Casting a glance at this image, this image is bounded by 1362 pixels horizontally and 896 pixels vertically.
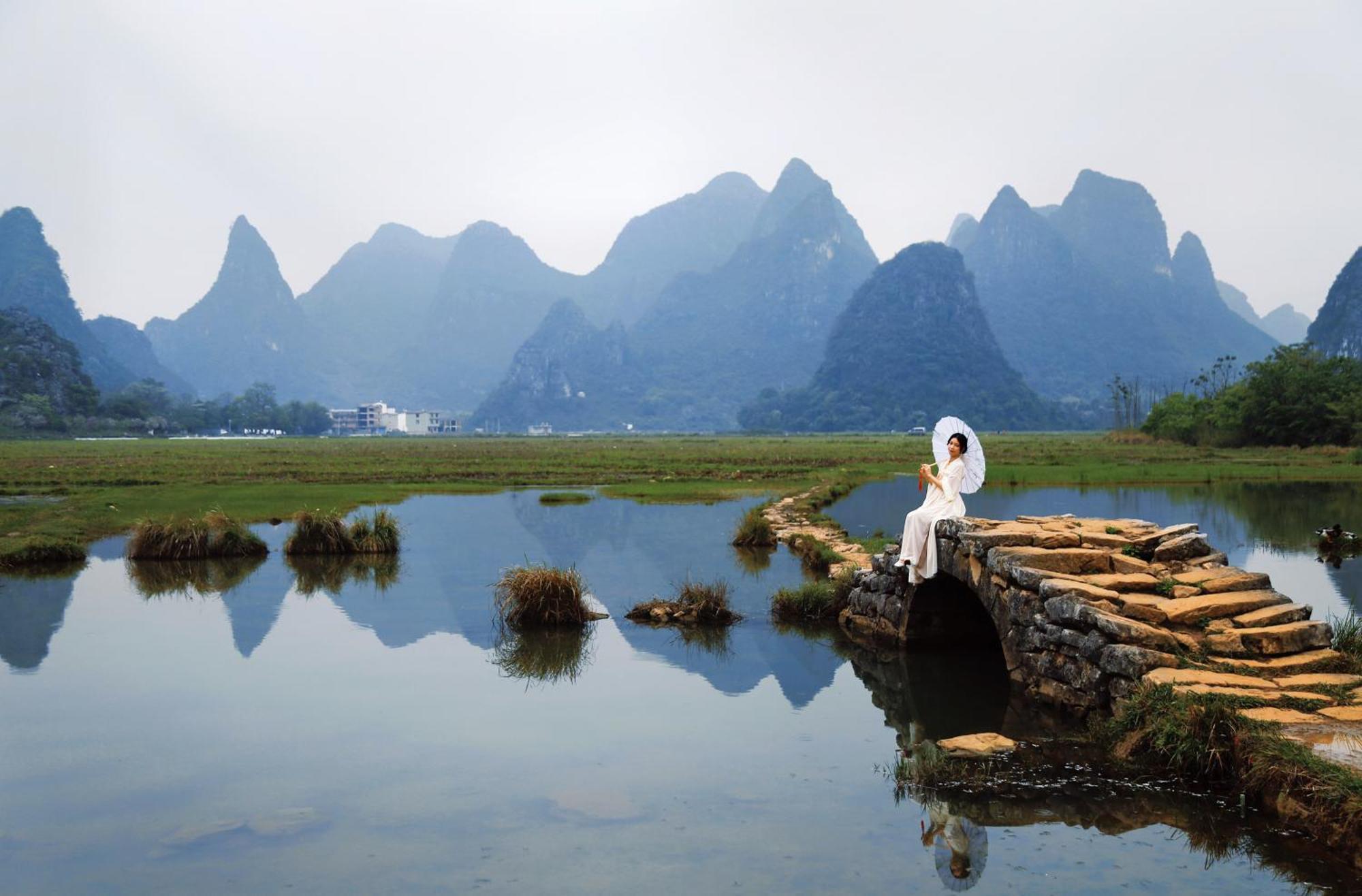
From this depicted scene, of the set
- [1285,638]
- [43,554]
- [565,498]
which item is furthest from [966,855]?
[565,498]

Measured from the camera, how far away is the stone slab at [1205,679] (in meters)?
7.43

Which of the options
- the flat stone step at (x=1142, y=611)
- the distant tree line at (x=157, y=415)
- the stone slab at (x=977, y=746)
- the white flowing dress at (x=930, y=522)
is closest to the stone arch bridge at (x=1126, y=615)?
the flat stone step at (x=1142, y=611)

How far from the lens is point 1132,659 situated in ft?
25.7

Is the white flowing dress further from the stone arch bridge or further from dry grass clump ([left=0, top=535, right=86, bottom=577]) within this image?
dry grass clump ([left=0, top=535, right=86, bottom=577])

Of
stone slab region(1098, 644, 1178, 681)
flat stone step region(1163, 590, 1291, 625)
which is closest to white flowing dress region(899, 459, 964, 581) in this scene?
flat stone step region(1163, 590, 1291, 625)

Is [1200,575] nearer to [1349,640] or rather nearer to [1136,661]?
[1349,640]

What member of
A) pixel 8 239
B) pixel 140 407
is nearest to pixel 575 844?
pixel 140 407

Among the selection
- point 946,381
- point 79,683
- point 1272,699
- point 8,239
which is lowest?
point 79,683

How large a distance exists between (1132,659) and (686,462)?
44899 mm

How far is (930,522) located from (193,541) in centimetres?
1508

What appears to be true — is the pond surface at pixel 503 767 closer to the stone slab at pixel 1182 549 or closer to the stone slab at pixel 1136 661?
the stone slab at pixel 1136 661

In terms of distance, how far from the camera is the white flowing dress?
10.9 meters

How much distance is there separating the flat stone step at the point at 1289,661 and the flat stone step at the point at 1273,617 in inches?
13.8

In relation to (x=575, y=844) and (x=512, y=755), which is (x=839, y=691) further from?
(x=575, y=844)
